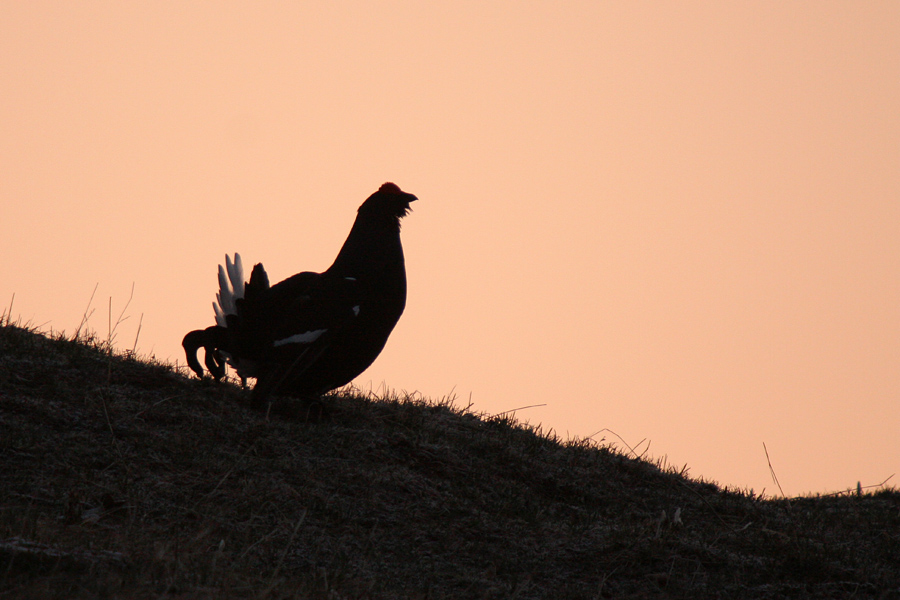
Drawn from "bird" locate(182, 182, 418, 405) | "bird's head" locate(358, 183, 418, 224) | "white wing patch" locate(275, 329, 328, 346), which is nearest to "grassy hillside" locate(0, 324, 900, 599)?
"bird" locate(182, 182, 418, 405)

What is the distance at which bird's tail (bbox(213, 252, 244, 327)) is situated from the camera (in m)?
7.11

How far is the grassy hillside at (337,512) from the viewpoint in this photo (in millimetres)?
4039

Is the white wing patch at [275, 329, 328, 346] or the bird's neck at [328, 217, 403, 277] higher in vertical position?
the bird's neck at [328, 217, 403, 277]

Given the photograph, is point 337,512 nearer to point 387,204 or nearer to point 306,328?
point 306,328

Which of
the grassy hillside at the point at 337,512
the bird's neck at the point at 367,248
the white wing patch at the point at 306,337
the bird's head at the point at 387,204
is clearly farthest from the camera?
the bird's head at the point at 387,204

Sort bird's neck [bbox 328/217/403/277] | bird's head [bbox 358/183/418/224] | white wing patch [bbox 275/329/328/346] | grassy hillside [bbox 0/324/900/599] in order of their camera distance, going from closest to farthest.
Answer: grassy hillside [bbox 0/324/900/599]
white wing patch [bbox 275/329/328/346]
bird's neck [bbox 328/217/403/277]
bird's head [bbox 358/183/418/224]

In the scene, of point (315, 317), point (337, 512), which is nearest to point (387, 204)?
point (315, 317)

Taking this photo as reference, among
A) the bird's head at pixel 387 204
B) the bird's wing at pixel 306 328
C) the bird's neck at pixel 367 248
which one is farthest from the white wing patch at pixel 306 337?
the bird's head at pixel 387 204

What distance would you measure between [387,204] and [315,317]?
4.63 feet

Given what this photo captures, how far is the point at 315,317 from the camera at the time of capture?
6.49 metres

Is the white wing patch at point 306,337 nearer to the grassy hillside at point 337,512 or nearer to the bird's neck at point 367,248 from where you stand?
the grassy hillside at point 337,512

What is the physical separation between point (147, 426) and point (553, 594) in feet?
9.77

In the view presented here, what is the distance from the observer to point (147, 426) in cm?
573

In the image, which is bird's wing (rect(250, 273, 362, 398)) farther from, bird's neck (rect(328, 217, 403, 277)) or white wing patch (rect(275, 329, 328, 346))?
bird's neck (rect(328, 217, 403, 277))
